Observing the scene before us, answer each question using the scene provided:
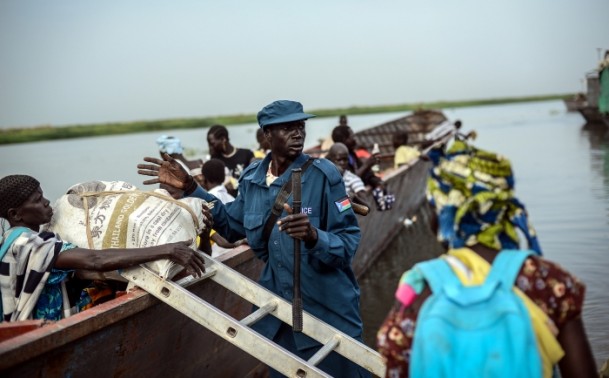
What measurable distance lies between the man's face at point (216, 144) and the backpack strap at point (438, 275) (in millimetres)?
5654

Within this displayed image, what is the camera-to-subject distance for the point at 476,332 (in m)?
1.57

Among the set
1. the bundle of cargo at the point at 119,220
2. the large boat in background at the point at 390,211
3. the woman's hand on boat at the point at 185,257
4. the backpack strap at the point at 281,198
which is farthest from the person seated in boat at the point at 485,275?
the large boat in background at the point at 390,211

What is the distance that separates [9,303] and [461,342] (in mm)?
2088

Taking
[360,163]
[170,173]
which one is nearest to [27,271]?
[170,173]

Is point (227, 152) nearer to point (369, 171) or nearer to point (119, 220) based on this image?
point (369, 171)

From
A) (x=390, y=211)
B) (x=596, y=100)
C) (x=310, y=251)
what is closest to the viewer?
(x=310, y=251)

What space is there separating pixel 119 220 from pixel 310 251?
3.13ft

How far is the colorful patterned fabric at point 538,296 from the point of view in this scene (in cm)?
160

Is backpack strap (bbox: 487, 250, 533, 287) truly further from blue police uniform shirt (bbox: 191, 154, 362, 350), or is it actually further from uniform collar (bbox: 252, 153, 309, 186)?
uniform collar (bbox: 252, 153, 309, 186)

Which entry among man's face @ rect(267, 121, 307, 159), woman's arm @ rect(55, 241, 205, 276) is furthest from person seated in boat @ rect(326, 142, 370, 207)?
woman's arm @ rect(55, 241, 205, 276)

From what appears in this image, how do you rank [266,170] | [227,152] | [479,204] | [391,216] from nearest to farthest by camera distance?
[479,204] → [266,170] → [227,152] → [391,216]

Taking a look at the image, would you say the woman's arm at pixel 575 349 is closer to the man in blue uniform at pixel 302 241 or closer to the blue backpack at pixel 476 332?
the blue backpack at pixel 476 332

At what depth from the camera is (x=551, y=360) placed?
1611 millimetres

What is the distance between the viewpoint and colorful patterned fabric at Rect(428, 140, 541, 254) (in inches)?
69.1
